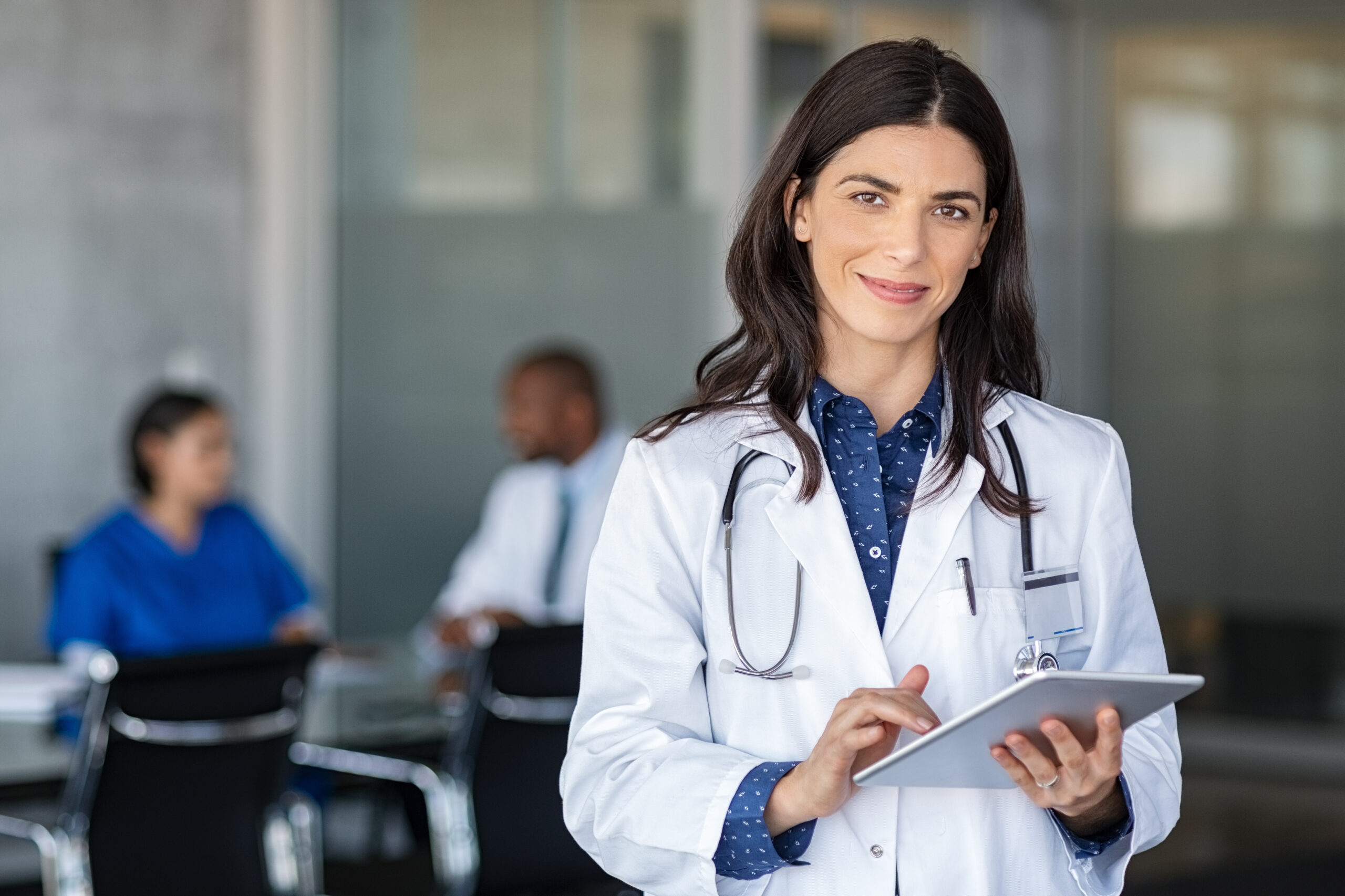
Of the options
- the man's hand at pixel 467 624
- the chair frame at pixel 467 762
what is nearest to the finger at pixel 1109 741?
the chair frame at pixel 467 762

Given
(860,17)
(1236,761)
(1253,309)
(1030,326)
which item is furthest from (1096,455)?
(1253,309)

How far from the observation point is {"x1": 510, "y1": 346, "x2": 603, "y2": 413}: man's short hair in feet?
14.6

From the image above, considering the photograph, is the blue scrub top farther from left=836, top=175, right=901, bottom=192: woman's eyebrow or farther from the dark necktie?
left=836, top=175, right=901, bottom=192: woman's eyebrow

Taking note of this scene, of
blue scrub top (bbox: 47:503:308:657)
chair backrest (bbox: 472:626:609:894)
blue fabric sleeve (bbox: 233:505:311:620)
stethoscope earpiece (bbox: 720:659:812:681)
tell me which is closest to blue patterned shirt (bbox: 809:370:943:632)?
stethoscope earpiece (bbox: 720:659:812:681)

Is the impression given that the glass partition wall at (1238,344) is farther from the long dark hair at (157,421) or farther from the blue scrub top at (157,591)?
the long dark hair at (157,421)

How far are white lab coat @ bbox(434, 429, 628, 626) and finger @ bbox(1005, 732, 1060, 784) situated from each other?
3071 mm

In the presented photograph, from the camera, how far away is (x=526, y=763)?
135 inches

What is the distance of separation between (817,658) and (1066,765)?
0.24 metres

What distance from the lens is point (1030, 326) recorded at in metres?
1.62

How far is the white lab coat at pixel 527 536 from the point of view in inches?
174

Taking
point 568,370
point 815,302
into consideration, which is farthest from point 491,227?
point 815,302

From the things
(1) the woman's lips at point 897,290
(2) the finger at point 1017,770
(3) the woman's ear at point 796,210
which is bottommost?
(2) the finger at point 1017,770

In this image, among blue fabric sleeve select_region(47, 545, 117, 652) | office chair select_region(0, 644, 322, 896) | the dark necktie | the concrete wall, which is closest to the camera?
office chair select_region(0, 644, 322, 896)

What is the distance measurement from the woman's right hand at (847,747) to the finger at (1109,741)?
13 centimetres
